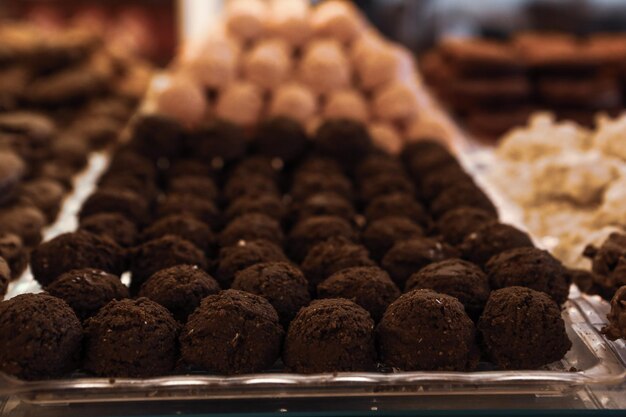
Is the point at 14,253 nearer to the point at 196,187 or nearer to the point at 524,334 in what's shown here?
the point at 196,187

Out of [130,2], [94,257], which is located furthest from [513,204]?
[130,2]

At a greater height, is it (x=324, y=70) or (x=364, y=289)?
(x=324, y=70)

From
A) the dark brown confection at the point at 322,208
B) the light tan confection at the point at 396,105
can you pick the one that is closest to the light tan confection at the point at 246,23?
the light tan confection at the point at 396,105

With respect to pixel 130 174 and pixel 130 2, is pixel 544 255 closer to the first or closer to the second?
pixel 130 174

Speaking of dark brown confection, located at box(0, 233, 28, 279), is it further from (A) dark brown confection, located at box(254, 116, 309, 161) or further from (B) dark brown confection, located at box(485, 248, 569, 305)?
(B) dark brown confection, located at box(485, 248, 569, 305)

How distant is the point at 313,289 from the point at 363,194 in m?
0.71

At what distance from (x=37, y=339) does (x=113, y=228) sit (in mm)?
608

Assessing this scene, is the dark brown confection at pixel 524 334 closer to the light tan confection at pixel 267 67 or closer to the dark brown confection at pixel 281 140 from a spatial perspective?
the dark brown confection at pixel 281 140

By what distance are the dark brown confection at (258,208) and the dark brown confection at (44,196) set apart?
56cm

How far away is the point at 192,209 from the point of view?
7.11 feet

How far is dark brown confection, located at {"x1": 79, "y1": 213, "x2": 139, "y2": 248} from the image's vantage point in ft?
6.36

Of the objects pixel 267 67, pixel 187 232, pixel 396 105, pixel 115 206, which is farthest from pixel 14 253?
pixel 396 105

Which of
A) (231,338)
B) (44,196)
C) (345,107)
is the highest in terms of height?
(345,107)

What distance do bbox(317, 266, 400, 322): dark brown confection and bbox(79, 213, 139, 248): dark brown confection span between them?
0.59 m
